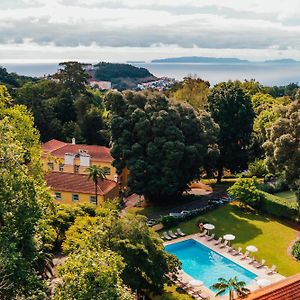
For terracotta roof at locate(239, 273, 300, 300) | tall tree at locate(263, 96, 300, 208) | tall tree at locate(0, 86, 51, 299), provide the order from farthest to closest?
tall tree at locate(263, 96, 300, 208), terracotta roof at locate(239, 273, 300, 300), tall tree at locate(0, 86, 51, 299)

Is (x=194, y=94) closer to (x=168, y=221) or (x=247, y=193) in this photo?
(x=247, y=193)

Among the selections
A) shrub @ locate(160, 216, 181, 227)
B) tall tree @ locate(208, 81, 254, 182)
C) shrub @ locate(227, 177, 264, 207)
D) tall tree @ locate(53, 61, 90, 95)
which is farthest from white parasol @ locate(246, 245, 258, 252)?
tall tree @ locate(53, 61, 90, 95)

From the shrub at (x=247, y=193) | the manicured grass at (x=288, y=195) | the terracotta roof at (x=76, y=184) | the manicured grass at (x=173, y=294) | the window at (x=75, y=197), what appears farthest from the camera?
the window at (x=75, y=197)

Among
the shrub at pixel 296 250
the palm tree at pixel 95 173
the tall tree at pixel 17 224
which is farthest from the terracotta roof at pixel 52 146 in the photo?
the tall tree at pixel 17 224

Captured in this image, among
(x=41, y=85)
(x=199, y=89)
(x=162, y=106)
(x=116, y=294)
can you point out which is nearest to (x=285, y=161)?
(x=162, y=106)

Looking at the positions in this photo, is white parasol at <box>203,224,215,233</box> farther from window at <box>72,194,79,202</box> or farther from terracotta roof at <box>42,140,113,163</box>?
terracotta roof at <box>42,140,113,163</box>

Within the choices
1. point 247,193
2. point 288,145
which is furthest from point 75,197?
point 288,145

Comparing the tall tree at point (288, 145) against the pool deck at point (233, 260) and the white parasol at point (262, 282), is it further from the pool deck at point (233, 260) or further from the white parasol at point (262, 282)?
the white parasol at point (262, 282)

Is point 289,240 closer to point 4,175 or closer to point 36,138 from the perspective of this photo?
point 36,138
